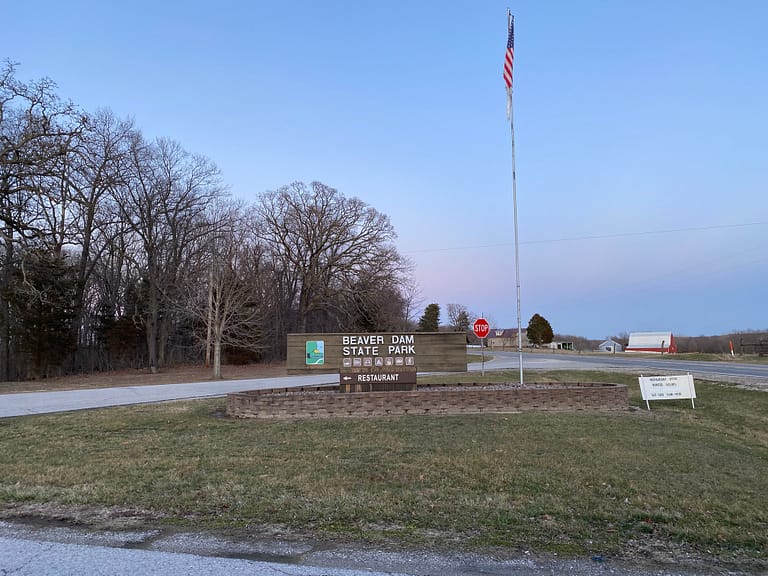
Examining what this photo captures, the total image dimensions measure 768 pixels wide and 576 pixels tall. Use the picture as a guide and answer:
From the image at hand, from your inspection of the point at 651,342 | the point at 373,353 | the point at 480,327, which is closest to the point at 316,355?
the point at 373,353

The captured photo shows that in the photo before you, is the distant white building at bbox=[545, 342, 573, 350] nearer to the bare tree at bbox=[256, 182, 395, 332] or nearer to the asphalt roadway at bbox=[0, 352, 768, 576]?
the bare tree at bbox=[256, 182, 395, 332]

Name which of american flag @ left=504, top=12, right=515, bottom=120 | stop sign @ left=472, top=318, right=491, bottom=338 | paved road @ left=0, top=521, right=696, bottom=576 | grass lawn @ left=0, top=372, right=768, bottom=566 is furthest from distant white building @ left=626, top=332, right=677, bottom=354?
paved road @ left=0, top=521, right=696, bottom=576

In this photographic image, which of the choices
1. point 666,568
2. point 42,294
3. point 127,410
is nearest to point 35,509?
point 666,568

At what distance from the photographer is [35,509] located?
497 centimetres

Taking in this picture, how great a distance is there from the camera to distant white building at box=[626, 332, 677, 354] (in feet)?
173

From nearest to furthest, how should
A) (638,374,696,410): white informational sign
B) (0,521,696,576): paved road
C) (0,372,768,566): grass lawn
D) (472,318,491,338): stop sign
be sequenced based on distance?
(0,521,696,576): paved road
(0,372,768,566): grass lawn
(638,374,696,410): white informational sign
(472,318,491,338): stop sign

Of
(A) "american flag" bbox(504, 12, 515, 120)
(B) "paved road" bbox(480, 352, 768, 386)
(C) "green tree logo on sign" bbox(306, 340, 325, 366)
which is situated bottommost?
(B) "paved road" bbox(480, 352, 768, 386)

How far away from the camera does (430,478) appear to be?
5.85 m

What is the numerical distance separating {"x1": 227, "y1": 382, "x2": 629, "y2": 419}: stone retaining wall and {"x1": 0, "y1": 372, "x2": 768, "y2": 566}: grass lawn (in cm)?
71

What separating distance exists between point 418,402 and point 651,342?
2101 inches

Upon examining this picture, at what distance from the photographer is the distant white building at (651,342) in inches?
2080

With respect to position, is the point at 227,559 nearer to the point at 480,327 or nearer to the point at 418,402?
the point at 418,402

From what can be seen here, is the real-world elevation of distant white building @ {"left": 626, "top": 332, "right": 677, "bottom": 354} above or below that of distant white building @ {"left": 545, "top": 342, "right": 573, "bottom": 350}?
above

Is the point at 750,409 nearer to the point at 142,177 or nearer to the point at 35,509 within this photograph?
the point at 35,509
